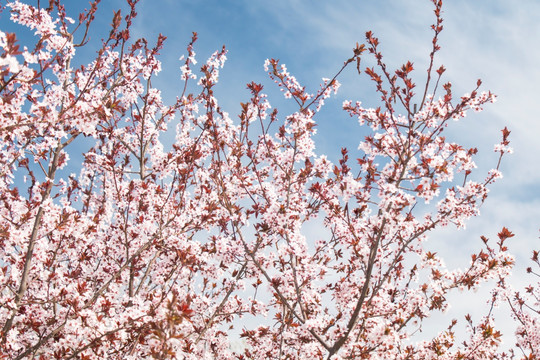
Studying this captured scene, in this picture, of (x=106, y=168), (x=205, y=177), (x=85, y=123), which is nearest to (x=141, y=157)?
(x=106, y=168)

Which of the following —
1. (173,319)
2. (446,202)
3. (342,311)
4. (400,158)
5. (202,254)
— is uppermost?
(400,158)

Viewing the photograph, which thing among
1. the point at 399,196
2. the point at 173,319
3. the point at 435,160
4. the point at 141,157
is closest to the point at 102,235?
the point at 141,157

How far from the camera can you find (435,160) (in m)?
6.66

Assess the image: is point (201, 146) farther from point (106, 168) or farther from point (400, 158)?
point (400, 158)

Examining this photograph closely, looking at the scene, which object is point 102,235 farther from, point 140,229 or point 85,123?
point 85,123

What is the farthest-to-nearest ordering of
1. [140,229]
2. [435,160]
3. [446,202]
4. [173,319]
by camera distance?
1. [140,229]
2. [446,202]
3. [435,160]
4. [173,319]

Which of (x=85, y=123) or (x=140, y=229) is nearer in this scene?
(x=85, y=123)

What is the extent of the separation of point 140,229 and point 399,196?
564 cm

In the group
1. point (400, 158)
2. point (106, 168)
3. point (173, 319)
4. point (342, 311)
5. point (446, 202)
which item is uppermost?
point (106, 168)

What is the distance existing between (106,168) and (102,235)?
1.59 m

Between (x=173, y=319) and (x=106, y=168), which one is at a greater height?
(x=106, y=168)

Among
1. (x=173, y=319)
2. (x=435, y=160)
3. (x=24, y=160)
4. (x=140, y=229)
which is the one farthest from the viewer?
(x=140, y=229)

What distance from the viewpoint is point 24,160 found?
8.01 m

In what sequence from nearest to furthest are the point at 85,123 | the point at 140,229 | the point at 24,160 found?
the point at 85,123 < the point at 24,160 < the point at 140,229
